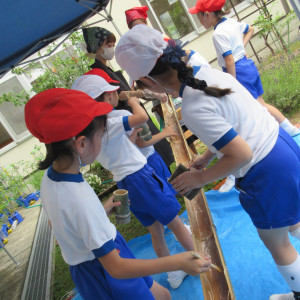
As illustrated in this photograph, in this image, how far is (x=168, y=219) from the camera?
2.13 m

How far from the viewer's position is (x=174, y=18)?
8758 mm

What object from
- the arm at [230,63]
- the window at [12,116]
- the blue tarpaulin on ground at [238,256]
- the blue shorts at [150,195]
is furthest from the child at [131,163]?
the window at [12,116]

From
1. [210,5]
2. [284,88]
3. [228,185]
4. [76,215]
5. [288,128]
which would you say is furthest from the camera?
[284,88]

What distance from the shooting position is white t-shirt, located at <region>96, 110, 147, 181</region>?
1.90 m

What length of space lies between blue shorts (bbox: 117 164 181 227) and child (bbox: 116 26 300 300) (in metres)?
0.59

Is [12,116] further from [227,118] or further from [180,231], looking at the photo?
[227,118]

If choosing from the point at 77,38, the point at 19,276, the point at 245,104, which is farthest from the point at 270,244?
the point at 77,38

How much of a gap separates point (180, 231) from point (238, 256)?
66 centimetres

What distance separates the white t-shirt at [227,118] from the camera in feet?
4.06

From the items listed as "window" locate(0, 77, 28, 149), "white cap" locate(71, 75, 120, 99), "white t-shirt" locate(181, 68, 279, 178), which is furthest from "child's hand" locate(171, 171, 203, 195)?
"window" locate(0, 77, 28, 149)

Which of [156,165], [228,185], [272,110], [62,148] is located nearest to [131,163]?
[156,165]

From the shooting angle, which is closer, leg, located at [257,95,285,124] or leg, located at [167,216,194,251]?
leg, located at [167,216,194,251]

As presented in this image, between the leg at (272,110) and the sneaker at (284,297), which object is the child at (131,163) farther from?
the leg at (272,110)

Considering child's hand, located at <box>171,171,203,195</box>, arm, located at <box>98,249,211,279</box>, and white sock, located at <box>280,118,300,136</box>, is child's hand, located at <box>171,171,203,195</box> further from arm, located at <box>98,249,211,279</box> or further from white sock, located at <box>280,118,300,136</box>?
white sock, located at <box>280,118,300,136</box>
